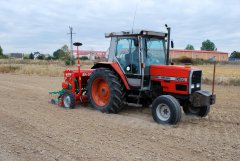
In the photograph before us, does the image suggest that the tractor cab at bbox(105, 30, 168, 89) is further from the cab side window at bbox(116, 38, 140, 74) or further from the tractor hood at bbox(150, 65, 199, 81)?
the tractor hood at bbox(150, 65, 199, 81)

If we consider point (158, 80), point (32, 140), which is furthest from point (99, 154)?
point (158, 80)

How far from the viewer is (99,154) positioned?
5.18 m

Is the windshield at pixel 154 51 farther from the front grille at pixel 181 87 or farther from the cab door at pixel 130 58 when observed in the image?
the front grille at pixel 181 87

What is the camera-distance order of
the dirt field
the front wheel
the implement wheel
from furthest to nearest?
the implement wheel → the front wheel → the dirt field

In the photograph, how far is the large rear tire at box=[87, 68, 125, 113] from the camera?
27.0ft

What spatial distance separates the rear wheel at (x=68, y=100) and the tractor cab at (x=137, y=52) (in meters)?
1.61

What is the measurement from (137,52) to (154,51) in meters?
0.58

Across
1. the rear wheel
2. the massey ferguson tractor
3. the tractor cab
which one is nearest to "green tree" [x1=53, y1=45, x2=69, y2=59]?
the rear wheel

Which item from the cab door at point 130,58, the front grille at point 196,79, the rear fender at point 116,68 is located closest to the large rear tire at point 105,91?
the rear fender at point 116,68

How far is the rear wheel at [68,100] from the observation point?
359 inches

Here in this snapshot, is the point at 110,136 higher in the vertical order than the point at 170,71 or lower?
lower

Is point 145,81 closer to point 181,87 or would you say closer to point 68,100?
point 181,87

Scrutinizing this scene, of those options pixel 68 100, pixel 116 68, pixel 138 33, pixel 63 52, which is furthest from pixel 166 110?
pixel 63 52

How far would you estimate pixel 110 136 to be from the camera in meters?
6.21
